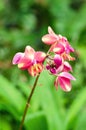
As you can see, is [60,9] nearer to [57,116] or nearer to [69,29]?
[69,29]

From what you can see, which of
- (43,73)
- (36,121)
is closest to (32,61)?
(36,121)

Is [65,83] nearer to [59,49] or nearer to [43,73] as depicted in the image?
[59,49]

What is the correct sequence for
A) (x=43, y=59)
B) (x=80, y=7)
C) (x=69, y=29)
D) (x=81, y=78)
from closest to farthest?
1. (x=43, y=59)
2. (x=81, y=78)
3. (x=69, y=29)
4. (x=80, y=7)

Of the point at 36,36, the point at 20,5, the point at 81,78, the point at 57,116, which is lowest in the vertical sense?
the point at 57,116

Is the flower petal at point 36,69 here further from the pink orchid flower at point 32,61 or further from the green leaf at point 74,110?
the green leaf at point 74,110

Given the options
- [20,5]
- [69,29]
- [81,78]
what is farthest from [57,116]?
[20,5]

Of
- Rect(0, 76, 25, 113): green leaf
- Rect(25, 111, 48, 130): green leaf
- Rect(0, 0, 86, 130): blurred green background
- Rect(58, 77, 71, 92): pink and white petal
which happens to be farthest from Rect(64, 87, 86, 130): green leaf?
Rect(58, 77, 71, 92): pink and white petal
